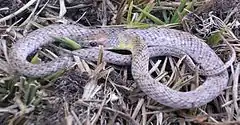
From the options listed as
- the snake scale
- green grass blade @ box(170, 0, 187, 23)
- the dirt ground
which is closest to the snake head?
the snake scale

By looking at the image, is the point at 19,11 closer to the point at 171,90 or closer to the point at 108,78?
the point at 108,78

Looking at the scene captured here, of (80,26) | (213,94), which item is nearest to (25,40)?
(80,26)

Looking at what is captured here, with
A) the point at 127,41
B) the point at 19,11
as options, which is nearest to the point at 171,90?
the point at 127,41

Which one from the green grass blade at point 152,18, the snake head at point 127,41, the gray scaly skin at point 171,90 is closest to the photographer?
the gray scaly skin at point 171,90

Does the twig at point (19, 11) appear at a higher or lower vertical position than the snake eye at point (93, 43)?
higher

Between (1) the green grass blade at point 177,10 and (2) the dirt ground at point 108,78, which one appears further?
(1) the green grass blade at point 177,10

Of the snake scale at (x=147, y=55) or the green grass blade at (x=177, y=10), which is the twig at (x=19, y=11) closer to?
the snake scale at (x=147, y=55)

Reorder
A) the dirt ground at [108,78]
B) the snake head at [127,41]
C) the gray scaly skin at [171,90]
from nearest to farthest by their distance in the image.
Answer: the dirt ground at [108,78], the gray scaly skin at [171,90], the snake head at [127,41]

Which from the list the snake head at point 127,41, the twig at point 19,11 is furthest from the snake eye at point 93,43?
the twig at point 19,11
